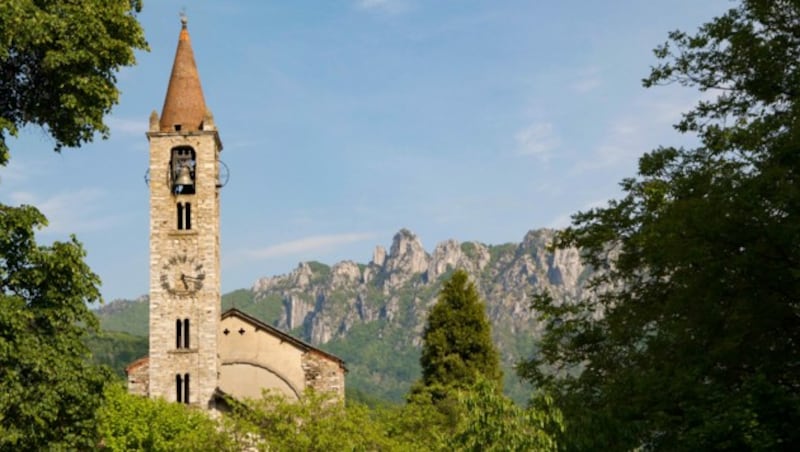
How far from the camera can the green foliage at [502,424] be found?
18266mm

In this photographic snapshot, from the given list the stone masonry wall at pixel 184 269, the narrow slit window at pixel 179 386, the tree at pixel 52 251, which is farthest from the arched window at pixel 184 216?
the tree at pixel 52 251

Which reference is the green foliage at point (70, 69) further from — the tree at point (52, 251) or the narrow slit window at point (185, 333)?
the narrow slit window at point (185, 333)

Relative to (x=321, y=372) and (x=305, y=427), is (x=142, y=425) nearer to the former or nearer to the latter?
(x=305, y=427)

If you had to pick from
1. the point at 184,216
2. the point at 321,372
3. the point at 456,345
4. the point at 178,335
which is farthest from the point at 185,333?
the point at 456,345

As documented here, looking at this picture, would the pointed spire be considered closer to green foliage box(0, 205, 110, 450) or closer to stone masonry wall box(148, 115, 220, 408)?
stone masonry wall box(148, 115, 220, 408)

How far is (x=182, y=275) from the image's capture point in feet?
143

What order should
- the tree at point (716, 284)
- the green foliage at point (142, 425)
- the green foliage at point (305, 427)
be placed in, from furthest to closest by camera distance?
the green foliage at point (142, 425) < the green foliage at point (305, 427) < the tree at point (716, 284)

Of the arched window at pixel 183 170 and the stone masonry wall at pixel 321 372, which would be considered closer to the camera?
the arched window at pixel 183 170

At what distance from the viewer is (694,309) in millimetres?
17750

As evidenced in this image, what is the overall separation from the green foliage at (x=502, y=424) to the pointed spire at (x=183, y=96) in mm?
28711

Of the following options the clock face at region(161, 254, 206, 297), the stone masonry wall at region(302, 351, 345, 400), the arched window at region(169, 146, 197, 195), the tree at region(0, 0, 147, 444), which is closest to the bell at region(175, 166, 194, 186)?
the arched window at region(169, 146, 197, 195)

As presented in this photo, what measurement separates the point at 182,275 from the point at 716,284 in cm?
3073

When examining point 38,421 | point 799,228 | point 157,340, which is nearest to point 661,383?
point 799,228

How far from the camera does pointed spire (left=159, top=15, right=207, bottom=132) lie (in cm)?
4500
